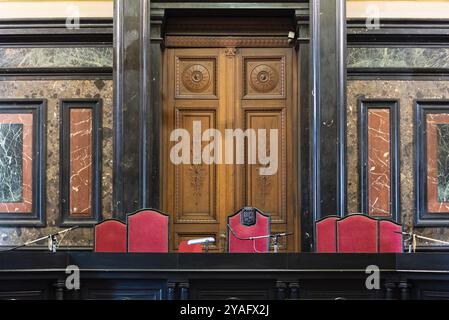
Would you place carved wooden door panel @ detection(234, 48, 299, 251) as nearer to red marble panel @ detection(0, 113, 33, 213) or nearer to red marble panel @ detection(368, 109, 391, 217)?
red marble panel @ detection(368, 109, 391, 217)

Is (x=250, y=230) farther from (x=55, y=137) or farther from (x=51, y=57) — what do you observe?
(x=51, y=57)

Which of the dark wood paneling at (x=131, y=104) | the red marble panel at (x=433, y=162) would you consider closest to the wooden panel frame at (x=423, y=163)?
the red marble panel at (x=433, y=162)

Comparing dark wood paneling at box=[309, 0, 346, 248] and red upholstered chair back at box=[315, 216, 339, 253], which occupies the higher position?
dark wood paneling at box=[309, 0, 346, 248]

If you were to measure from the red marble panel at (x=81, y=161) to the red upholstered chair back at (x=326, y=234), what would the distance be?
7.88 ft

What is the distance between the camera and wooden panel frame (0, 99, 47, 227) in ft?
21.6

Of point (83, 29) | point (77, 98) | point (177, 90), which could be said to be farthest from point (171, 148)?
point (83, 29)

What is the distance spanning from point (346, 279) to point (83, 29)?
3773mm

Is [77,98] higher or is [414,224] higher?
[77,98]

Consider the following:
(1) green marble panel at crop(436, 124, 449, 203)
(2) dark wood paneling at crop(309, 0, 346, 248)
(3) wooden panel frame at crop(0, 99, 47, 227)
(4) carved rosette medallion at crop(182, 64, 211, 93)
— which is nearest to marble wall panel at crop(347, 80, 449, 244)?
(1) green marble panel at crop(436, 124, 449, 203)

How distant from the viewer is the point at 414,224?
21.4 ft

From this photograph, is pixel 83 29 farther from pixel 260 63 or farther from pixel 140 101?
pixel 260 63

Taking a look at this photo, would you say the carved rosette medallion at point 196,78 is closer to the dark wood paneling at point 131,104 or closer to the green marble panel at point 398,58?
the dark wood paneling at point 131,104

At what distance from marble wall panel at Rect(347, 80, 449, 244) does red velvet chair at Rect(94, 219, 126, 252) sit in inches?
92.3

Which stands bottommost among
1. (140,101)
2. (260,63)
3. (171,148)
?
(171,148)
